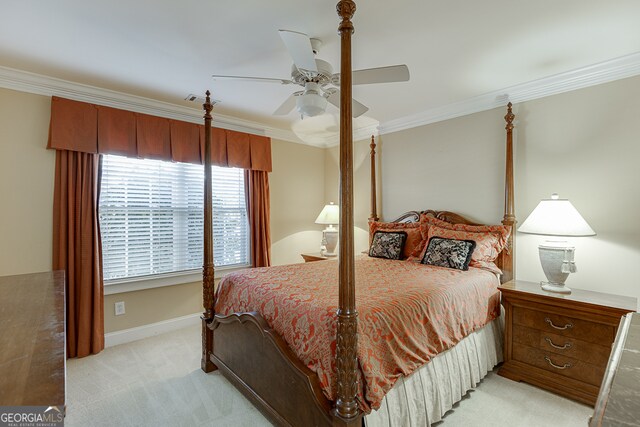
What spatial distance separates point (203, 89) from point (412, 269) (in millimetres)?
2571

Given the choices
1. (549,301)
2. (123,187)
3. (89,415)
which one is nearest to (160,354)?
(89,415)

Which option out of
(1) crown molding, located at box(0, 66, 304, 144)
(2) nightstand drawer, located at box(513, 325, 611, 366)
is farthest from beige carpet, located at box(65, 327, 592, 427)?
(1) crown molding, located at box(0, 66, 304, 144)

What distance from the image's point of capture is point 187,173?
3.59 m

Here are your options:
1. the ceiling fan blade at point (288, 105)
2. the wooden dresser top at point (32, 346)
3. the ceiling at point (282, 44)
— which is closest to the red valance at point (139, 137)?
the ceiling at point (282, 44)

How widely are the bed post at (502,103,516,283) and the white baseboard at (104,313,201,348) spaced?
3382 mm

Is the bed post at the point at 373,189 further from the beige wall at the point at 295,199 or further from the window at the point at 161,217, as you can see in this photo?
the window at the point at 161,217

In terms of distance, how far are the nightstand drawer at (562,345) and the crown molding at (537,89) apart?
2051 mm

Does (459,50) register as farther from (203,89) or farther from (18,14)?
(18,14)

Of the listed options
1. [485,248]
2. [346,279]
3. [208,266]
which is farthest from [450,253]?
[208,266]

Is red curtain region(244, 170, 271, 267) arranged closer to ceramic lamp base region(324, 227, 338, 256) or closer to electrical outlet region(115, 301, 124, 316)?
ceramic lamp base region(324, 227, 338, 256)

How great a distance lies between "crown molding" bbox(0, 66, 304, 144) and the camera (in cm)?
260

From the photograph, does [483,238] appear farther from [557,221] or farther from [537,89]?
[537,89]

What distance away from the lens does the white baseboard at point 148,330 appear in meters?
3.06

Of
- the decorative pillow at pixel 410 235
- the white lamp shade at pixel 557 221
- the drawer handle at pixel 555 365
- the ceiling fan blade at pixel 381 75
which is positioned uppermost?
the ceiling fan blade at pixel 381 75
